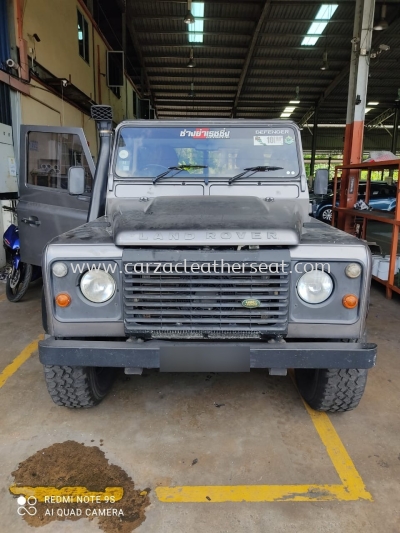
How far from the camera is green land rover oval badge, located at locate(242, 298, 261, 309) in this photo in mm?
2211

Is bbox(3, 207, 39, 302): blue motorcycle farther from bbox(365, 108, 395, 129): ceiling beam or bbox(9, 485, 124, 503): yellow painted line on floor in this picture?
bbox(365, 108, 395, 129): ceiling beam

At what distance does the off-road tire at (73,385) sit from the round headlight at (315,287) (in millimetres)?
1420

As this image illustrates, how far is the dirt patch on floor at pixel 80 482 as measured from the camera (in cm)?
201

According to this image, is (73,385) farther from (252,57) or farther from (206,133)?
(252,57)

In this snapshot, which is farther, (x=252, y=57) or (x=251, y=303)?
(x=252, y=57)

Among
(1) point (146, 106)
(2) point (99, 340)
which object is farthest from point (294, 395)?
(1) point (146, 106)

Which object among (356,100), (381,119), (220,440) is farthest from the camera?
(381,119)

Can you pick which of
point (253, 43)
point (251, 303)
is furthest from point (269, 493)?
→ point (253, 43)

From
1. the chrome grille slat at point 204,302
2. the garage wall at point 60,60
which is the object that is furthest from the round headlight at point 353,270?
the garage wall at point 60,60

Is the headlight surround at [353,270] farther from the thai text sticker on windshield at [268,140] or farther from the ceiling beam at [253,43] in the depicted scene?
the ceiling beam at [253,43]

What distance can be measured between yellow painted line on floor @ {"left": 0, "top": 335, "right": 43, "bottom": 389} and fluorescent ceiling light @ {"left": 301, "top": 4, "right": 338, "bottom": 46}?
465 inches

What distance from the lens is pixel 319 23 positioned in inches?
487

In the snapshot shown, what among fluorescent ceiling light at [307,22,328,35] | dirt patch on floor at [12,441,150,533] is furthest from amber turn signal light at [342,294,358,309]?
fluorescent ceiling light at [307,22,328,35]

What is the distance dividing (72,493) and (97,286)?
1.08 meters
